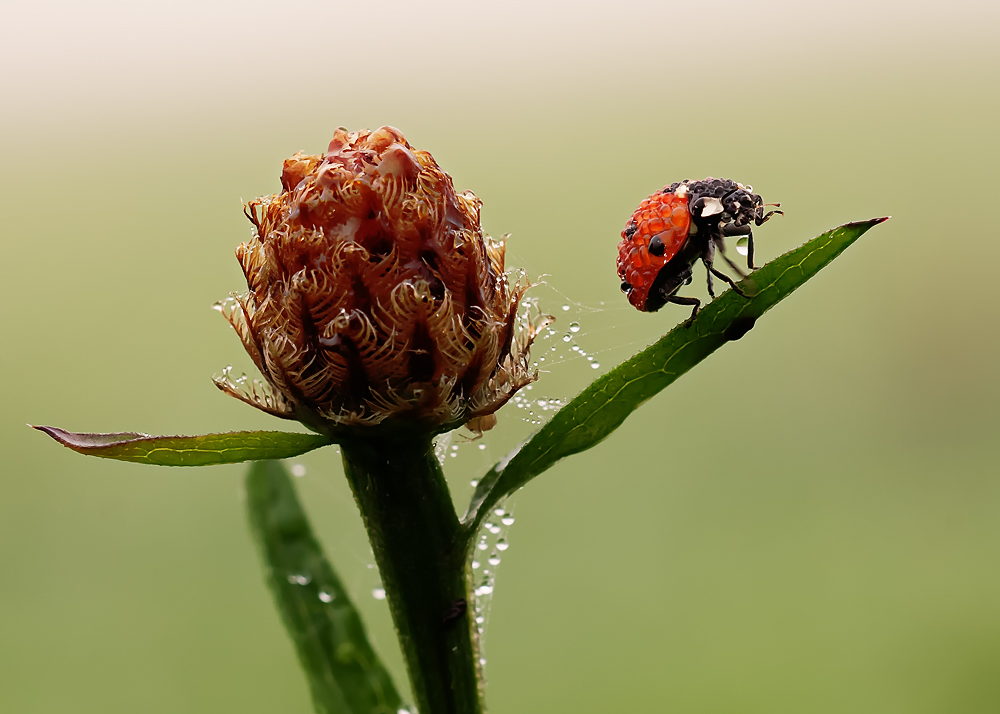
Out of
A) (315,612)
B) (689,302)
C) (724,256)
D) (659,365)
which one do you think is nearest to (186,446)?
(659,365)

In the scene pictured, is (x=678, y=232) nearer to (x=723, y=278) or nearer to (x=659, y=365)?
(x=723, y=278)

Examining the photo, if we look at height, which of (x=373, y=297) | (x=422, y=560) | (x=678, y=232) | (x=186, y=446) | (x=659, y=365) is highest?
(x=678, y=232)

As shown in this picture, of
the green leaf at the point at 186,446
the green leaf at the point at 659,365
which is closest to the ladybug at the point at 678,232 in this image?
the green leaf at the point at 659,365

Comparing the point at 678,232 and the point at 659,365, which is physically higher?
the point at 678,232

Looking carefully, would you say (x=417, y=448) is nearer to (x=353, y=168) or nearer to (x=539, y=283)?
(x=539, y=283)

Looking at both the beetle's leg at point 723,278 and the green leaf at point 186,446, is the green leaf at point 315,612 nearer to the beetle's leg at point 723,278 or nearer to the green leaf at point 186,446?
the green leaf at point 186,446

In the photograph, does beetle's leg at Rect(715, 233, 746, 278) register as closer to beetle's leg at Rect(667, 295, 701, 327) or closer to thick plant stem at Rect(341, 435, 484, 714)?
beetle's leg at Rect(667, 295, 701, 327)
